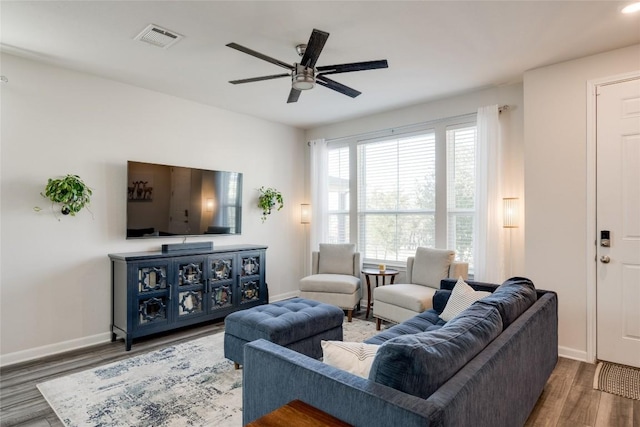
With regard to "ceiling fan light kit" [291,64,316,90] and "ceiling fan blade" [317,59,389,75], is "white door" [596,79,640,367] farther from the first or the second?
"ceiling fan light kit" [291,64,316,90]

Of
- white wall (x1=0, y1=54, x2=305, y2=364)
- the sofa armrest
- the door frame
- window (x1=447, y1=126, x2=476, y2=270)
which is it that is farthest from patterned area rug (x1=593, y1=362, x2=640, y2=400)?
white wall (x1=0, y1=54, x2=305, y2=364)

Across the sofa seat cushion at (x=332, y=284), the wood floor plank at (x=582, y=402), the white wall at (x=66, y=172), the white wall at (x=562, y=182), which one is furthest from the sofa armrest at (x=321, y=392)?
the white wall at (x=562, y=182)

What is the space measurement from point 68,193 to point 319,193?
10.7 ft

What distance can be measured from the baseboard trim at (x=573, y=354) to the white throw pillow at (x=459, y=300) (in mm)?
1183

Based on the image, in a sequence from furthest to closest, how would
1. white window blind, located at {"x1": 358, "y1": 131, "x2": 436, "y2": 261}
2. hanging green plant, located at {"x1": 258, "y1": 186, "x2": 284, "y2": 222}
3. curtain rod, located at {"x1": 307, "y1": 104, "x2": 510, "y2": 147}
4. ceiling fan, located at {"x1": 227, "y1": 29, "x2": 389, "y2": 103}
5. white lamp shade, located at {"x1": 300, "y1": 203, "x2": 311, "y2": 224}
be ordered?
white lamp shade, located at {"x1": 300, "y1": 203, "x2": 311, "y2": 224}, hanging green plant, located at {"x1": 258, "y1": 186, "x2": 284, "y2": 222}, white window blind, located at {"x1": 358, "y1": 131, "x2": 436, "y2": 261}, curtain rod, located at {"x1": 307, "y1": 104, "x2": 510, "y2": 147}, ceiling fan, located at {"x1": 227, "y1": 29, "x2": 389, "y2": 103}

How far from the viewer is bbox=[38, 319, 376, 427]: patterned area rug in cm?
222

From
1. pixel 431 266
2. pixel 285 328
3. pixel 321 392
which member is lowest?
pixel 285 328

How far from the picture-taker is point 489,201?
384 centimetres

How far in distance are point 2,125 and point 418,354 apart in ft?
12.7

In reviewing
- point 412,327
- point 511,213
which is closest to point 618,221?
point 511,213

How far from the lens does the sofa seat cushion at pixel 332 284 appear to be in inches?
167

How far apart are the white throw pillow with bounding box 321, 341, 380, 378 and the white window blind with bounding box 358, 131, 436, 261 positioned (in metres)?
3.22

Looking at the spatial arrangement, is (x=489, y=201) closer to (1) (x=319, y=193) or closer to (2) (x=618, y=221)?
(2) (x=618, y=221)

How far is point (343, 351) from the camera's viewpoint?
1504 mm
